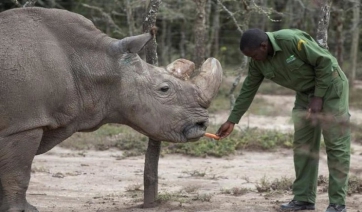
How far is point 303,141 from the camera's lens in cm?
745

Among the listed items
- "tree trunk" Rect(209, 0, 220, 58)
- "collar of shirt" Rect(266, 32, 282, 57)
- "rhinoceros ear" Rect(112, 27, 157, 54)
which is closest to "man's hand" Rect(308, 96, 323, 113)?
"collar of shirt" Rect(266, 32, 282, 57)

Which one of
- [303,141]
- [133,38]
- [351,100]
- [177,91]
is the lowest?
[351,100]

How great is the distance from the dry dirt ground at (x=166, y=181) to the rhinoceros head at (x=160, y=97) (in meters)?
0.97

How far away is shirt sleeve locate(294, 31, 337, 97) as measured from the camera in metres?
6.99

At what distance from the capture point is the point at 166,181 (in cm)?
917

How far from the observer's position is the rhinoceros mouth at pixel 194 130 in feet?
22.5

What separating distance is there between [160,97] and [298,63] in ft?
4.18

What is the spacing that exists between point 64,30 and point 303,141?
239cm

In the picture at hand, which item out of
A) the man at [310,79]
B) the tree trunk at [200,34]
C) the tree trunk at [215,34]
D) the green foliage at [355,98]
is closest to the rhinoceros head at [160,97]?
the man at [310,79]

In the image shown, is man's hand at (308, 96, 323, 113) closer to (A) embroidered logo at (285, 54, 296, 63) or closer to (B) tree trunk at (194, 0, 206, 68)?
(A) embroidered logo at (285, 54, 296, 63)

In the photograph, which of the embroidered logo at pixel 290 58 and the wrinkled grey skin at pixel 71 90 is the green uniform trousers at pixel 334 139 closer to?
the embroidered logo at pixel 290 58

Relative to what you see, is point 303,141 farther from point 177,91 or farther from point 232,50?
point 232,50

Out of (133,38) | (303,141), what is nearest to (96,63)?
(133,38)

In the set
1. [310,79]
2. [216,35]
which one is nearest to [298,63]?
[310,79]
